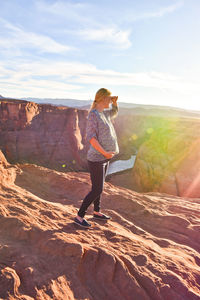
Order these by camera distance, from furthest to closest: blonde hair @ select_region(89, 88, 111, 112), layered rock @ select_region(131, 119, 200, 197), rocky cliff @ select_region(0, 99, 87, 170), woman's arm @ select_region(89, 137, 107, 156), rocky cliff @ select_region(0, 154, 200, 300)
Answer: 1. rocky cliff @ select_region(0, 99, 87, 170)
2. layered rock @ select_region(131, 119, 200, 197)
3. blonde hair @ select_region(89, 88, 111, 112)
4. woman's arm @ select_region(89, 137, 107, 156)
5. rocky cliff @ select_region(0, 154, 200, 300)

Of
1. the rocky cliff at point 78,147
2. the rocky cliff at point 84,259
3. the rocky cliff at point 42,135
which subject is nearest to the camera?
the rocky cliff at point 84,259

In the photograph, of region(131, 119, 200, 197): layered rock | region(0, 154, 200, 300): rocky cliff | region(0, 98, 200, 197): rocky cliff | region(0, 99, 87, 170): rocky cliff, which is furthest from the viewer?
region(0, 99, 87, 170): rocky cliff

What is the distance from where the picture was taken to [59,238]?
2695 mm

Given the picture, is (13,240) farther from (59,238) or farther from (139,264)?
(139,264)

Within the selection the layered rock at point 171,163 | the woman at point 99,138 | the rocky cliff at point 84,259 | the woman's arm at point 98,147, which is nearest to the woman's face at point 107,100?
the woman at point 99,138

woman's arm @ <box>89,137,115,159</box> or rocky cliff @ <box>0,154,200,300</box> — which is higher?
woman's arm @ <box>89,137,115,159</box>

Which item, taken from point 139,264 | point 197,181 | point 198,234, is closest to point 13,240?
point 139,264

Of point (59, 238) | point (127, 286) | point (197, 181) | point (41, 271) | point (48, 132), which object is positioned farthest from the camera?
point (48, 132)

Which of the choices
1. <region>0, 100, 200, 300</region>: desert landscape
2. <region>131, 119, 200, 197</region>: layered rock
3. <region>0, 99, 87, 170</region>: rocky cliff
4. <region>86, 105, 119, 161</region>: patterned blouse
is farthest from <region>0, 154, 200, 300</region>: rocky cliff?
<region>0, 99, 87, 170</region>: rocky cliff

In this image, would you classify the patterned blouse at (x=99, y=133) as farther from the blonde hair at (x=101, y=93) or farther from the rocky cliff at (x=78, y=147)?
the rocky cliff at (x=78, y=147)

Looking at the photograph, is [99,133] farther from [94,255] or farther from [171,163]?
[171,163]

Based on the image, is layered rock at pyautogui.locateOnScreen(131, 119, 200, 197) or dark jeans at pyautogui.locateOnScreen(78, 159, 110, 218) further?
layered rock at pyautogui.locateOnScreen(131, 119, 200, 197)

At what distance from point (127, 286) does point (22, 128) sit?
26483 mm

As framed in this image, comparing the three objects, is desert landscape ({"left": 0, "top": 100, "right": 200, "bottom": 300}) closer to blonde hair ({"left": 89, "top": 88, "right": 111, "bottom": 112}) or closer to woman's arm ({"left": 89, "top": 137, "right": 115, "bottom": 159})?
woman's arm ({"left": 89, "top": 137, "right": 115, "bottom": 159})
